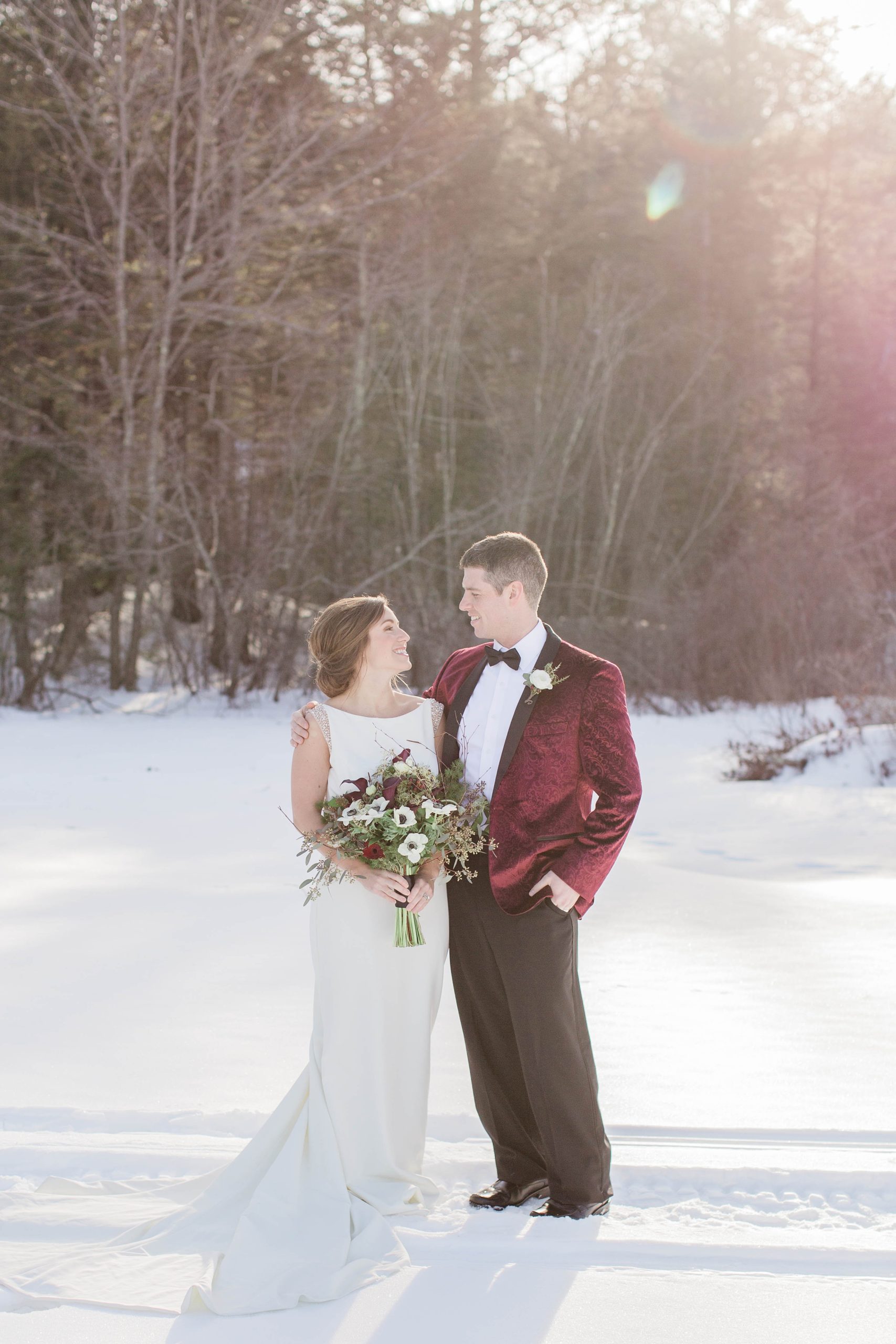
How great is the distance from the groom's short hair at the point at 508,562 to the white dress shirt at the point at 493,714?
13cm

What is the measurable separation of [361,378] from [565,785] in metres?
16.9

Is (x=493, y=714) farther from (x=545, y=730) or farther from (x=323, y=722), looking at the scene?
(x=323, y=722)

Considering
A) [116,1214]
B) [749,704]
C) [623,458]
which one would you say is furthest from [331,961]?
[623,458]

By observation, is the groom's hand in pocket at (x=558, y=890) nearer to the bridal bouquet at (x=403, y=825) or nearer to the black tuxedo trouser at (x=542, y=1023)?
the black tuxedo trouser at (x=542, y=1023)

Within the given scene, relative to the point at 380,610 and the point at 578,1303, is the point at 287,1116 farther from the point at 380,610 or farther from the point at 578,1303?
the point at 380,610

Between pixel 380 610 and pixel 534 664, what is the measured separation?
0.47 meters

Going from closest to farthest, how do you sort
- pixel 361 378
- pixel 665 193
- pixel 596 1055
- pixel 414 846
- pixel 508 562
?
pixel 414 846, pixel 508 562, pixel 596 1055, pixel 361 378, pixel 665 193

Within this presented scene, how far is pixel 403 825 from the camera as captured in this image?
344 centimetres

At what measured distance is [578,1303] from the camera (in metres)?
3.08

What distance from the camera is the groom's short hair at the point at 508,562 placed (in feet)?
12.0

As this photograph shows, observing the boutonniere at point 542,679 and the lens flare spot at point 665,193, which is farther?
the lens flare spot at point 665,193

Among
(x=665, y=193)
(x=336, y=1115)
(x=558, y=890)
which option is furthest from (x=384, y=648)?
(x=665, y=193)

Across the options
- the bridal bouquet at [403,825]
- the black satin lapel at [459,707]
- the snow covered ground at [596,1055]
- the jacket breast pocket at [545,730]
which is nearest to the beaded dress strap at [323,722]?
the bridal bouquet at [403,825]

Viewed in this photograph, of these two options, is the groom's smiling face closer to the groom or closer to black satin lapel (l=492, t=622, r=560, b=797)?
the groom
